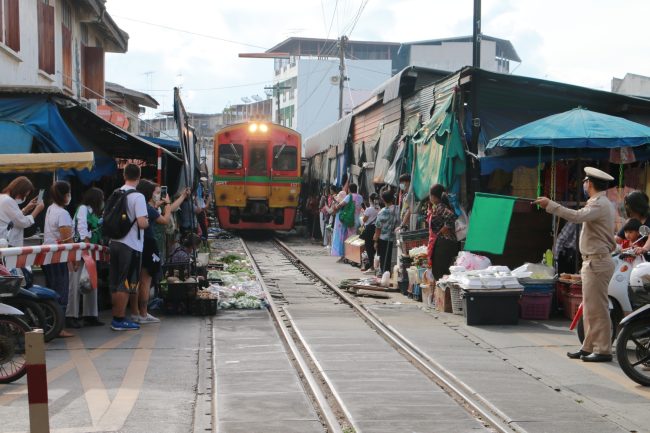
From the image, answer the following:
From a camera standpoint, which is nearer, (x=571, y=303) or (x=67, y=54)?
(x=571, y=303)

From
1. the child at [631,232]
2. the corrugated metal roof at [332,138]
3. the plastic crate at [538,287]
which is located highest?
the corrugated metal roof at [332,138]

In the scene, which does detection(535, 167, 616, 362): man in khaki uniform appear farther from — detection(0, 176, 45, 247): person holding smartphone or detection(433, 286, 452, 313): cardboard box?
detection(0, 176, 45, 247): person holding smartphone

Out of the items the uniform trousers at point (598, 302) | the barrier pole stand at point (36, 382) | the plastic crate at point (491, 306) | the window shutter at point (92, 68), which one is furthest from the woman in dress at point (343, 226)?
the barrier pole stand at point (36, 382)

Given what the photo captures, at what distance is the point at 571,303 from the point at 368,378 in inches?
181

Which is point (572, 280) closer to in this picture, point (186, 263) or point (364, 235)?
point (186, 263)

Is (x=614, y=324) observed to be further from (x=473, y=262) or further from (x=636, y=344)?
(x=473, y=262)

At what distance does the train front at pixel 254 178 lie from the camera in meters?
26.1

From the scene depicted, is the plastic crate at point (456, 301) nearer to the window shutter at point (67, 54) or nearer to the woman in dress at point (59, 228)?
the woman in dress at point (59, 228)

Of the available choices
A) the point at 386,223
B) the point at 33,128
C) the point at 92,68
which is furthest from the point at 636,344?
the point at 92,68

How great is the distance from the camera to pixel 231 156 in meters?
26.4

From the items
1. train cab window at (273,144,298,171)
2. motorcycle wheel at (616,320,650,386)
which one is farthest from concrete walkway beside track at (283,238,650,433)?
train cab window at (273,144,298,171)

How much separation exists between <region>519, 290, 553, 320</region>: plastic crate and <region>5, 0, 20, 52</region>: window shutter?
9254 millimetres

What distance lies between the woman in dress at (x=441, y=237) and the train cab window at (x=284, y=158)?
14374 mm

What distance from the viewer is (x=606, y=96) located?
13.9 metres
